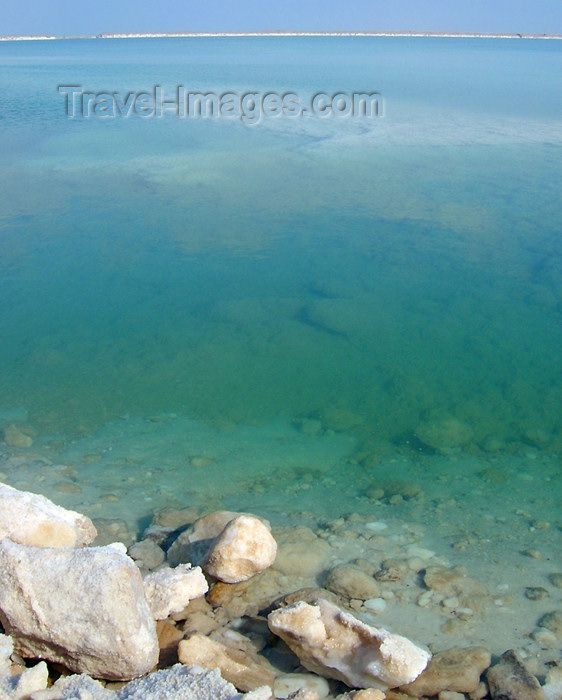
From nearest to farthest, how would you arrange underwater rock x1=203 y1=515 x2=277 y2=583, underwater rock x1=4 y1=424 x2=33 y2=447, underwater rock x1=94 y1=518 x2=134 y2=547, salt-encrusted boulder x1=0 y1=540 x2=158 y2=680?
salt-encrusted boulder x1=0 y1=540 x2=158 y2=680 → underwater rock x1=203 y1=515 x2=277 y2=583 → underwater rock x1=94 y1=518 x2=134 y2=547 → underwater rock x1=4 y1=424 x2=33 y2=447

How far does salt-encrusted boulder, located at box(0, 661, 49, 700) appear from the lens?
2877 millimetres

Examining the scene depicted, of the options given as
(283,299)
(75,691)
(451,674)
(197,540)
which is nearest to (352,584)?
(451,674)

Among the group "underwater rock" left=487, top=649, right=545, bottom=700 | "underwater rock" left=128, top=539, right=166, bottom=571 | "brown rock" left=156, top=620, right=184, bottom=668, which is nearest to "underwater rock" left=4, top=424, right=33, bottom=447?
"underwater rock" left=128, top=539, right=166, bottom=571

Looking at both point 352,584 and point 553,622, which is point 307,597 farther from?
point 553,622

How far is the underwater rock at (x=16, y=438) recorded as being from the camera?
230 inches

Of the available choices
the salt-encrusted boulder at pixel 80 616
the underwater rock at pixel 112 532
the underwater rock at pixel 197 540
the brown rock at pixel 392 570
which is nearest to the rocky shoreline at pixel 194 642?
the salt-encrusted boulder at pixel 80 616

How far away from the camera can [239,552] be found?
4094 mm

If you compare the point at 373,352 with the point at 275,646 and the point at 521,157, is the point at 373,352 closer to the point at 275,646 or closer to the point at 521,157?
the point at 275,646

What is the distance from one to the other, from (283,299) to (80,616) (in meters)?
5.85

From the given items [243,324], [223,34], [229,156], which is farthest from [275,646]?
[223,34]

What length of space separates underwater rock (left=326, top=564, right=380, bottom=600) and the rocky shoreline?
0.10m

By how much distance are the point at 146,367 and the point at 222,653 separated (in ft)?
14.2

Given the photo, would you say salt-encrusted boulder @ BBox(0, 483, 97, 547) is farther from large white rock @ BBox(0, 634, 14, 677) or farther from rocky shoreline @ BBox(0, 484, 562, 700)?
large white rock @ BBox(0, 634, 14, 677)

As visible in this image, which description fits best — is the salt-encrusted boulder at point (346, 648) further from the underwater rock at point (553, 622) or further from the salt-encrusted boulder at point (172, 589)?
the underwater rock at point (553, 622)
